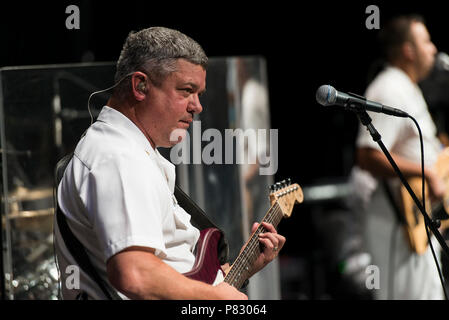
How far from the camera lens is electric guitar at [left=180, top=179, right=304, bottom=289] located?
7.76 ft

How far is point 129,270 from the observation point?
1.94 metres

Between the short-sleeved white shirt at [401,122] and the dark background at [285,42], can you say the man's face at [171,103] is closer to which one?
the dark background at [285,42]

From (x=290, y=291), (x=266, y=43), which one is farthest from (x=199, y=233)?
(x=290, y=291)

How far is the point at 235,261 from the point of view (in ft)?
8.28

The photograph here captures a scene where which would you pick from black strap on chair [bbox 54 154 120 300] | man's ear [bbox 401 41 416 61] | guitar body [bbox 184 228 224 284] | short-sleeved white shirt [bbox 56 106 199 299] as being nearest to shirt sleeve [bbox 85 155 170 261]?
short-sleeved white shirt [bbox 56 106 199 299]

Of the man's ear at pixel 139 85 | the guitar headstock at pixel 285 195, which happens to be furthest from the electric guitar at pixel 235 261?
the man's ear at pixel 139 85

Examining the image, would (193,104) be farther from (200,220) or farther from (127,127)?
(200,220)

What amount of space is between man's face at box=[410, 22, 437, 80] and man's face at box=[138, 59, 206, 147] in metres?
2.54

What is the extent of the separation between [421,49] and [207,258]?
271 cm

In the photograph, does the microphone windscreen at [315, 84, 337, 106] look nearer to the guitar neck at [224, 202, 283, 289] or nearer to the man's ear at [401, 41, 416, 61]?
the guitar neck at [224, 202, 283, 289]

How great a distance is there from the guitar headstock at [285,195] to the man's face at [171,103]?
595 millimetres

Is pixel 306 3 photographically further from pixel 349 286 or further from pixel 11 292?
pixel 11 292

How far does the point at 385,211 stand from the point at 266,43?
7.67 feet

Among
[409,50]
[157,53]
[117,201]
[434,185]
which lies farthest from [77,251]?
[409,50]
